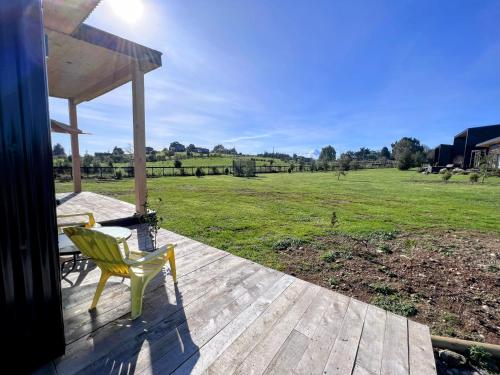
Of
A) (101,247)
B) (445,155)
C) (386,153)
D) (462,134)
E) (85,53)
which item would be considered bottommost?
(101,247)

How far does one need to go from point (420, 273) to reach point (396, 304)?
1.02m

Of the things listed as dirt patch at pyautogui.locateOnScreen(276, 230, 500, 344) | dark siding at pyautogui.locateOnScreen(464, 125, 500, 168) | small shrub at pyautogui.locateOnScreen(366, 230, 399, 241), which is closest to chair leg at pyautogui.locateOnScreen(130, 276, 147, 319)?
dirt patch at pyautogui.locateOnScreen(276, 230, 500, 344)

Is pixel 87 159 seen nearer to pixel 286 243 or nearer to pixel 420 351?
pixel 286 243

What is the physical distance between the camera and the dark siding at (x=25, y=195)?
1.08m

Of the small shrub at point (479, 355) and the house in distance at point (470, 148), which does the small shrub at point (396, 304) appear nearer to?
the small shrub at point (479, 355)

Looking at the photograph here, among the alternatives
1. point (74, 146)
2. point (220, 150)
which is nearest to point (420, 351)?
point (74, 146)

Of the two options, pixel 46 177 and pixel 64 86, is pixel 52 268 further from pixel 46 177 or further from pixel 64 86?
pixel 64 86

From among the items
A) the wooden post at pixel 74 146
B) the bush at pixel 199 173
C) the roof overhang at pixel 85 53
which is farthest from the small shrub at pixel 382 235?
the bush at pixel 199 173

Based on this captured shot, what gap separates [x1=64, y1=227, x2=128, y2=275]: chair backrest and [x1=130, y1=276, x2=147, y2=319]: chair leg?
13cm

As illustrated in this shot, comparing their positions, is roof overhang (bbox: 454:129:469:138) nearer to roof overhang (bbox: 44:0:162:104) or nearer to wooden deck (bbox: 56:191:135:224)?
roof overhang (bbox: 44:0:162:104)

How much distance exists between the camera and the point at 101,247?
1.76m

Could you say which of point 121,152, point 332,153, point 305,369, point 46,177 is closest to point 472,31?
point 305,369

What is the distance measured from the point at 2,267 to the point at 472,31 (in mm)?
11502

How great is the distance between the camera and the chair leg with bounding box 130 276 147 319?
180cm
